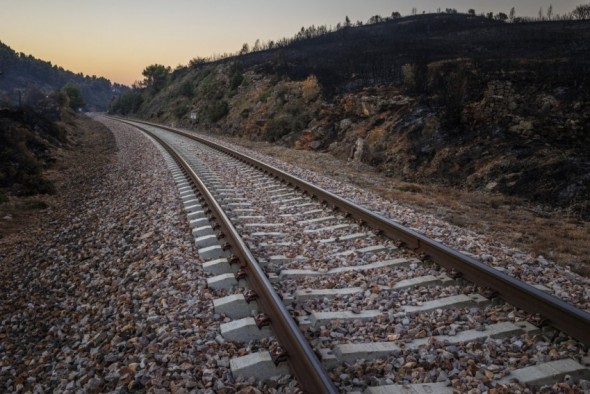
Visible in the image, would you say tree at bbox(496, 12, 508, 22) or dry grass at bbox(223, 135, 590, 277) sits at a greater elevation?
tree at bbox(496, 12, 508, 22)

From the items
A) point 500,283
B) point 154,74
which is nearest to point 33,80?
point 154,74

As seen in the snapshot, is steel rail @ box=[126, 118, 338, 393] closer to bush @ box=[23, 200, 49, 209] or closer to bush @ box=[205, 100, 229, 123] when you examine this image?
bush @ box=[23, 200, 49, 209]

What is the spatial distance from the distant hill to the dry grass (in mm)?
19941

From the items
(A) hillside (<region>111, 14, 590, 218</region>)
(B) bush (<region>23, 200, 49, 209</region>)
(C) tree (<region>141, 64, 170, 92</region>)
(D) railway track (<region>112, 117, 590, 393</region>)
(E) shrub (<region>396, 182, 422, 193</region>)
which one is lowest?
(B) bush (<region>23, 200, 49, 209</region>)

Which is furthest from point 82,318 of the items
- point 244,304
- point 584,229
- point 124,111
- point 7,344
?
point 124,111

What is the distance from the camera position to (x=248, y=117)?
93.6 ft

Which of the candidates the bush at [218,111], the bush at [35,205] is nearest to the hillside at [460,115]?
the bush at [218,111]

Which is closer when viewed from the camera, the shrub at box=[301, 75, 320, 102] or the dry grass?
the dry grass

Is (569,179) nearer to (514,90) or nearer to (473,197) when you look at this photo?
(473,197)

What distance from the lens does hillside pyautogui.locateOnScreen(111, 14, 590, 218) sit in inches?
402

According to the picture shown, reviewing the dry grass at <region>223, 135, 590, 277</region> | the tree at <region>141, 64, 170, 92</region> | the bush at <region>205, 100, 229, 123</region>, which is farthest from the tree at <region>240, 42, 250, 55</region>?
the dry grass at <region>223, 135, 590, 277</region>

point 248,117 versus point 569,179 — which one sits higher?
point 248,117

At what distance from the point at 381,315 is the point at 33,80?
14545cm

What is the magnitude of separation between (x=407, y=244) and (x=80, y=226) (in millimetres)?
6866
